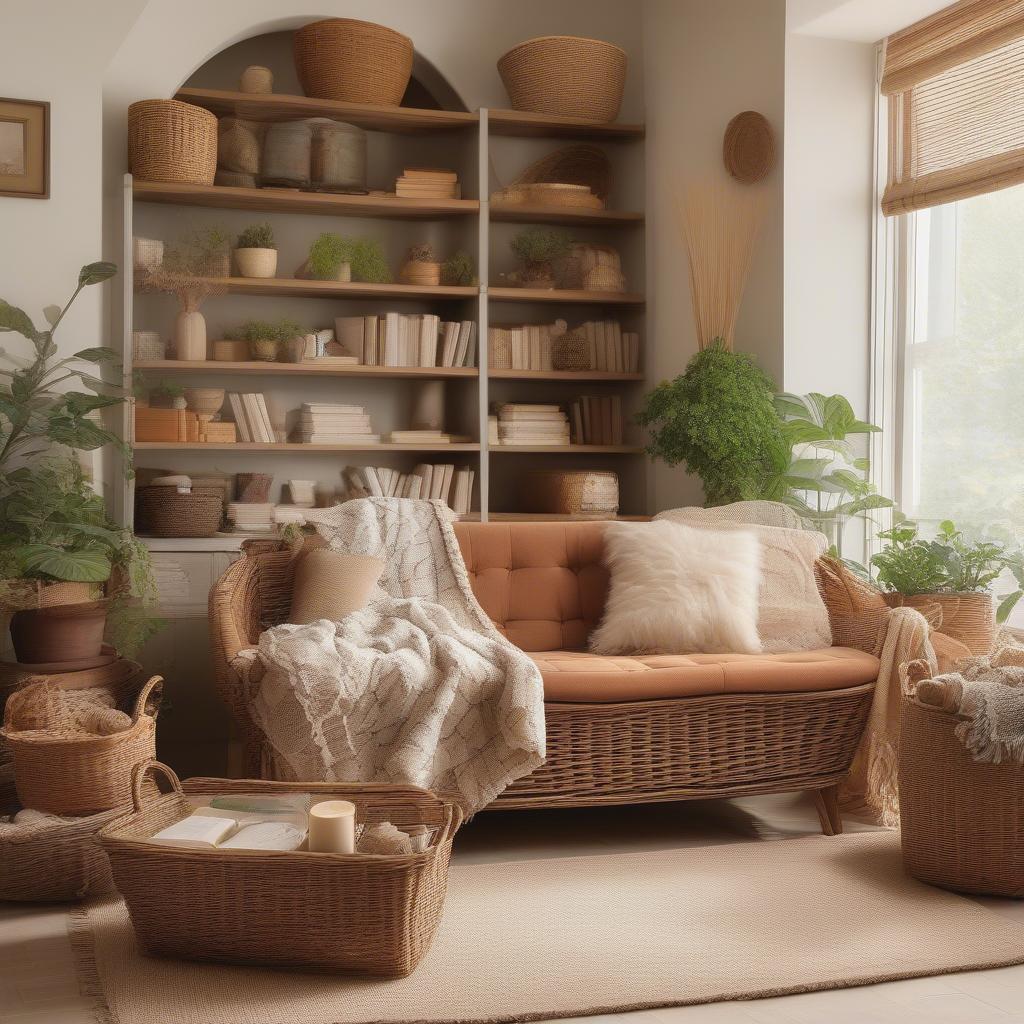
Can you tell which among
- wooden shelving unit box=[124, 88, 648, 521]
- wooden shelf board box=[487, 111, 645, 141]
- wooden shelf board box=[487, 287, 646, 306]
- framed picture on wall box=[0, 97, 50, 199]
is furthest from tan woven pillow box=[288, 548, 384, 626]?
wooden shelf board box=[487, 111, 645, 141]

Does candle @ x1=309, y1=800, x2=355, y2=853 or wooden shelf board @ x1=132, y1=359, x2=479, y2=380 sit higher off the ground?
wooden shelf board @ x1=132, y1=359, x2=479, y2=380

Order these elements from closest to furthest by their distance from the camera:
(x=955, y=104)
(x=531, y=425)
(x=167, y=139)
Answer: (x=955, y=104) → (x=167, y=139) → (x=531, y=425)

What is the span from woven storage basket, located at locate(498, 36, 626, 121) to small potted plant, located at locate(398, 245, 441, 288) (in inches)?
27.4

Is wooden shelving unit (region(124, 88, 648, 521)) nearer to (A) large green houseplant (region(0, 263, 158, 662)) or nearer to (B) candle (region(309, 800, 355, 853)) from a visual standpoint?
(A) large green houseplant (region(0, 263, 158, 662))

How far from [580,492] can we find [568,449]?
0.26 meters

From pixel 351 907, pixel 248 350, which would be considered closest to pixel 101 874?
pixel 351 907

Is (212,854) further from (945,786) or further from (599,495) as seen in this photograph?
(599,495)

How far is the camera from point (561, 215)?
209 inches

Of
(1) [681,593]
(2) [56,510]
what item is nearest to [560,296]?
(1) [681,593]

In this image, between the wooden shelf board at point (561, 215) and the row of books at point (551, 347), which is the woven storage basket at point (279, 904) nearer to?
the row of books at point (551, 347)

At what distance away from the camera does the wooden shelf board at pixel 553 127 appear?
514cm

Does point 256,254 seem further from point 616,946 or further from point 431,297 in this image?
point 616,946

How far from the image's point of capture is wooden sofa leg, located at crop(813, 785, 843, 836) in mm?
3428

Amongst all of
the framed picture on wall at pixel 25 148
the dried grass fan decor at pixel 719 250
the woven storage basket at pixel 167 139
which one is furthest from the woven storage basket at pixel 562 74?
the framed picture on wall at pixel 25 148
